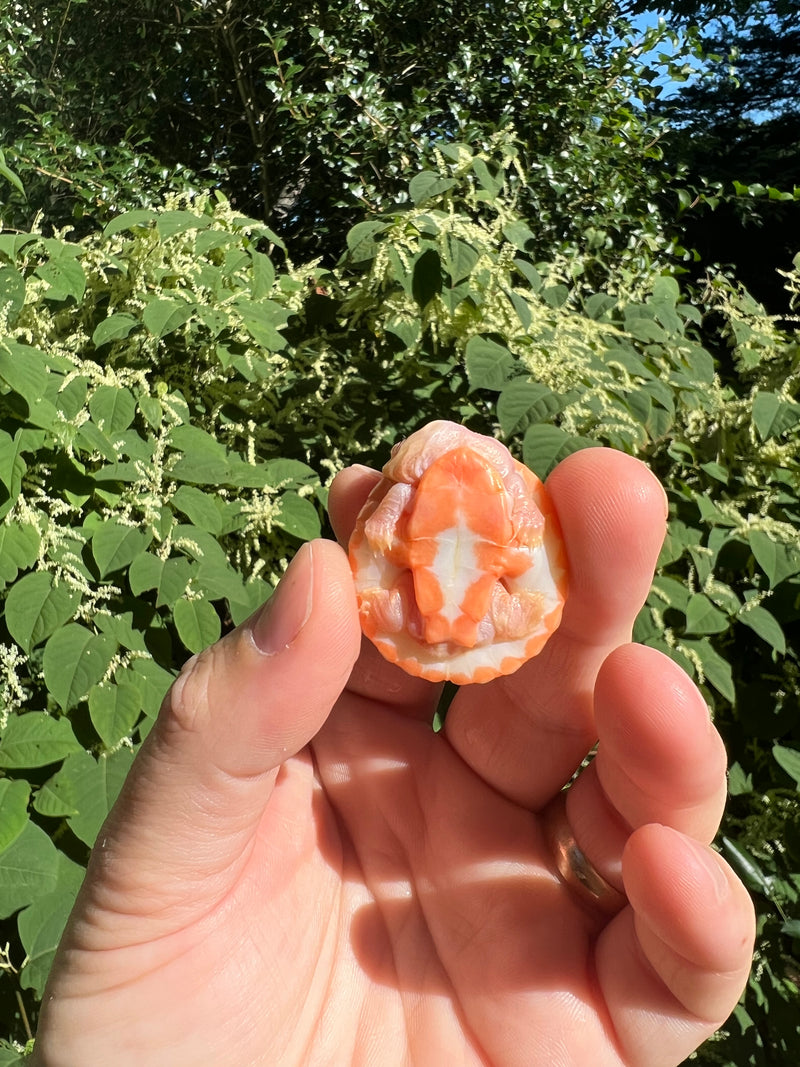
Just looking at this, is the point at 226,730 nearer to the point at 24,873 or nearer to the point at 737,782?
the point at 24,873

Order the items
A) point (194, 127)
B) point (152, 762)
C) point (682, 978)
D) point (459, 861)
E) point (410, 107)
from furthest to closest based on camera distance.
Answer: point (194, 127), point (410, 107), point (459, 861), point (682, 978), point (152, 762)

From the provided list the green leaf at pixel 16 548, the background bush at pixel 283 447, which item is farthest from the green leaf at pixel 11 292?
the green leaf at pixel 16 548

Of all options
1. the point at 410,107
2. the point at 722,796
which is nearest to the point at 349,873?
the point at 722,796

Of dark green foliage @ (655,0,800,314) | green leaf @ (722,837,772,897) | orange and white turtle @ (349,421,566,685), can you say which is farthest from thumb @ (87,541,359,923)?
dark green foliage @ (655,0,800,314)

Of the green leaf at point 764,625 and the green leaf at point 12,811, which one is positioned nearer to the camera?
the green leaf at point 12,811

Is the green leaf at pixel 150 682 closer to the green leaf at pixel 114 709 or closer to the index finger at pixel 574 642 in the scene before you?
the green leaf at pixel 114 709

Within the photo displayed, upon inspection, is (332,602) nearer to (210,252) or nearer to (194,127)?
(210,252)

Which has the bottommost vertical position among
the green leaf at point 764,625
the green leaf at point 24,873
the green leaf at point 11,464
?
the green leaf at point 24,873
